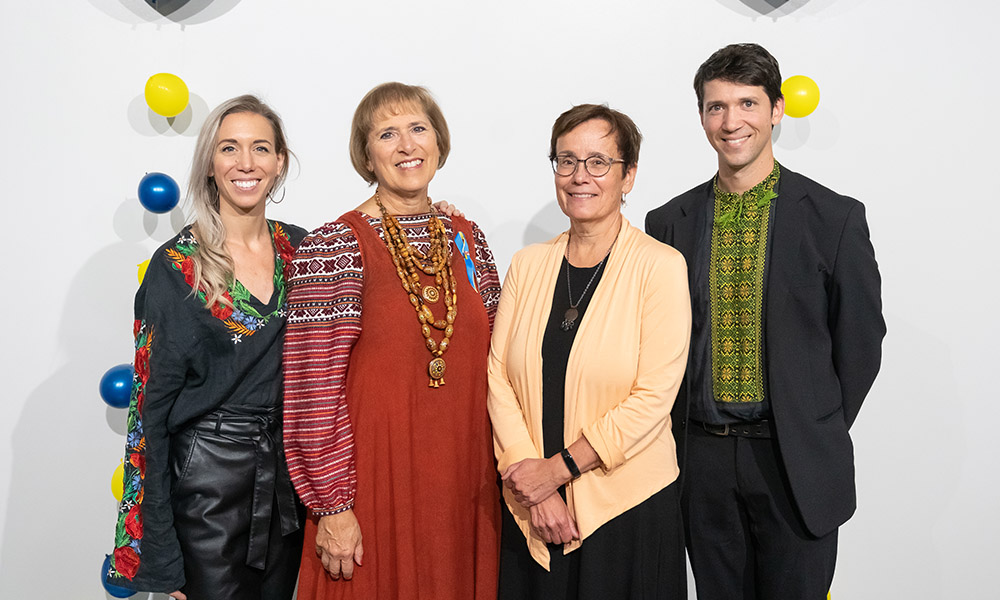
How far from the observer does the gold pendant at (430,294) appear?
200 centimetres

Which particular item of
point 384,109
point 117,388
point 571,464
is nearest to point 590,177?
point 384,109

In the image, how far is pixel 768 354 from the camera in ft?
6.50

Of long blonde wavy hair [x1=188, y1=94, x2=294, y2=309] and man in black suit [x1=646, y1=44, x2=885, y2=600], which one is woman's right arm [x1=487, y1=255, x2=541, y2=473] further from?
long blonde wavy hair [x1=188, y1=94, x2=294, y2=309]

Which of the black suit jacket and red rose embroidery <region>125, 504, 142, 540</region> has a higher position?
the black suit jacket

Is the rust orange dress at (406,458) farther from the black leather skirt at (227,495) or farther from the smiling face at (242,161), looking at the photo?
the smiling face at (242,161)

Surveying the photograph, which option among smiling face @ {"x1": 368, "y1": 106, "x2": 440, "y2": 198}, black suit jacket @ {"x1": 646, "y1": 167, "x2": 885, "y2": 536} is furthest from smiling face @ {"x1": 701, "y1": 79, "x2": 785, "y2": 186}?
smiling face @ {"x1": 368, "y1": 106, "x2": 440, "y2": 198}

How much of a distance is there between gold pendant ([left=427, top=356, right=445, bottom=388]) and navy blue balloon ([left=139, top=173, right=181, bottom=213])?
4.40ft

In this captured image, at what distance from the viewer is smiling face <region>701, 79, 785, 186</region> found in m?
2.04

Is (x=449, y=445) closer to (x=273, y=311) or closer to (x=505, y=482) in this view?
(x=505, y=482)

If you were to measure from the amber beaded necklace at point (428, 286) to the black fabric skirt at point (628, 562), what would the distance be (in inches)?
21.8

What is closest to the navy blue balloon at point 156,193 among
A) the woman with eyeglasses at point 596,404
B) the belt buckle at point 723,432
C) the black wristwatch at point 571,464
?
the woman with eyeglasses at point 596,404

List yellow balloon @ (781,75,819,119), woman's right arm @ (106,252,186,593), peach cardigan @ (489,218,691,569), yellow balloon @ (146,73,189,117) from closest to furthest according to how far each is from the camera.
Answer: peach cardigan @ (489,218,691,569), woman's right arm @ (106,252,186,593), yellow balloon @ (146,73,189,117), yellow balloon @ (781,75,819,119)

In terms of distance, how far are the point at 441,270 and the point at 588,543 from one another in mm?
785

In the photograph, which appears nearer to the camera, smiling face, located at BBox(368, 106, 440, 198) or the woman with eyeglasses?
→ the woman with eyeglasses
